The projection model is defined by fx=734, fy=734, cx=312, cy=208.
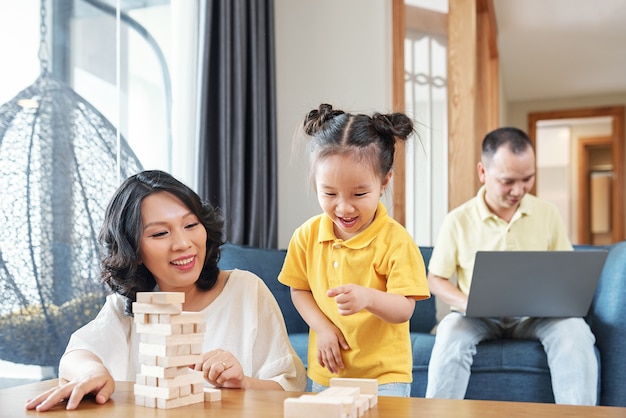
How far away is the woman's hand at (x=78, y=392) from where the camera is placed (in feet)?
3.31

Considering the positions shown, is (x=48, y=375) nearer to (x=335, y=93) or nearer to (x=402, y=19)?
(x=335, y=93)

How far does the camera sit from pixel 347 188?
1.44 m

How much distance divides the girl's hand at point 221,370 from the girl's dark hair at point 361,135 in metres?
0.49

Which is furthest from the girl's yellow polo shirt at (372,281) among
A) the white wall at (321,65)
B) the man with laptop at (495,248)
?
the white wall at (321,65)

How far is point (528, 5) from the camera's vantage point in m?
5.31

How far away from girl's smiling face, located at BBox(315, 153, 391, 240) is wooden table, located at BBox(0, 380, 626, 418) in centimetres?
48

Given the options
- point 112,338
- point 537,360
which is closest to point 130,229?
point 112,338

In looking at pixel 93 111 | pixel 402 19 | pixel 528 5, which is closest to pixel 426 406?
pixel 93 111

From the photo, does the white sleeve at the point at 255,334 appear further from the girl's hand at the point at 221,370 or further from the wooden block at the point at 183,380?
the wooden block at the point at 183,380

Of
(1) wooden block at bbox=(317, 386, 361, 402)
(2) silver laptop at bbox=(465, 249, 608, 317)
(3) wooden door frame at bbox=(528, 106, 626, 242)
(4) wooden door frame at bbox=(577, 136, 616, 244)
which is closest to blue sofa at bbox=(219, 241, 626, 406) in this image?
(2) silver laptop at bbox=(465, 249, 608, 317)

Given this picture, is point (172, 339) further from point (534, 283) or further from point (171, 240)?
point (534, 283)

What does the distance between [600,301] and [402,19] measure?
1.83 metres

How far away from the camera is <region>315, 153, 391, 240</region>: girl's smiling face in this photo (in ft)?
4.70

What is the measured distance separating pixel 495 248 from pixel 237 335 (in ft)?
4.42
